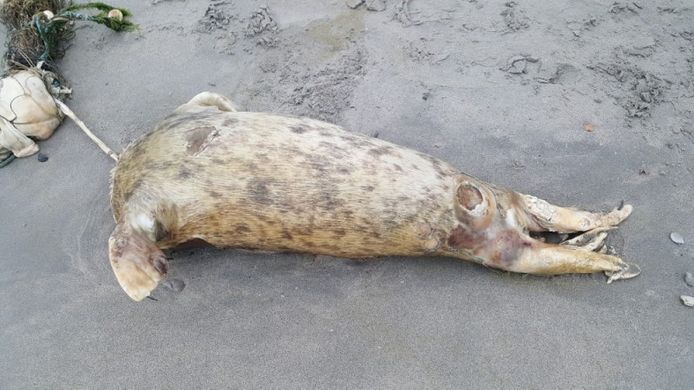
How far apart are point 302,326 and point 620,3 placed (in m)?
3.12

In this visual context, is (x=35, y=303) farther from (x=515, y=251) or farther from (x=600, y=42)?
(x=600, y=42)

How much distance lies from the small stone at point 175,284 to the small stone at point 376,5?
2.39m

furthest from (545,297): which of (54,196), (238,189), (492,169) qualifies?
(54,196)

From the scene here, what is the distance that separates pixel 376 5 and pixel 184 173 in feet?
7.11

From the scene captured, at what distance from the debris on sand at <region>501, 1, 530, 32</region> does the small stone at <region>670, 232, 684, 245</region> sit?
5.58 feet

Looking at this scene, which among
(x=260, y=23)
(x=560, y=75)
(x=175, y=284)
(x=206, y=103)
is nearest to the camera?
(x=175, y=284)

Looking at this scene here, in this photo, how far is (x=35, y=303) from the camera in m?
3.26

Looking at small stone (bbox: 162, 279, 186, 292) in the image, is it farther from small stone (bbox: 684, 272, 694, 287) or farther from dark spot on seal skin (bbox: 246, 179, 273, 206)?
small stone (bbox: 684, 272, 694, 287)

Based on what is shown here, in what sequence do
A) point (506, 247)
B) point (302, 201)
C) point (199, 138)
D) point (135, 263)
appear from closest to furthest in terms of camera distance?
point (135, 263)
point (302, 201)
point (199, 138)
point (506, 247)

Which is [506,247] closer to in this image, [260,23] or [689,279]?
[689,279]

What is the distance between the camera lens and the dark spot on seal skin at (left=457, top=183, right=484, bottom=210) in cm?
288

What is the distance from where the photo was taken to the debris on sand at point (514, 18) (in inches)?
154

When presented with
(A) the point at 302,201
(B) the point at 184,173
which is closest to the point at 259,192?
(A) the point at 302,201

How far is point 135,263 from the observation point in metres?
2.54
